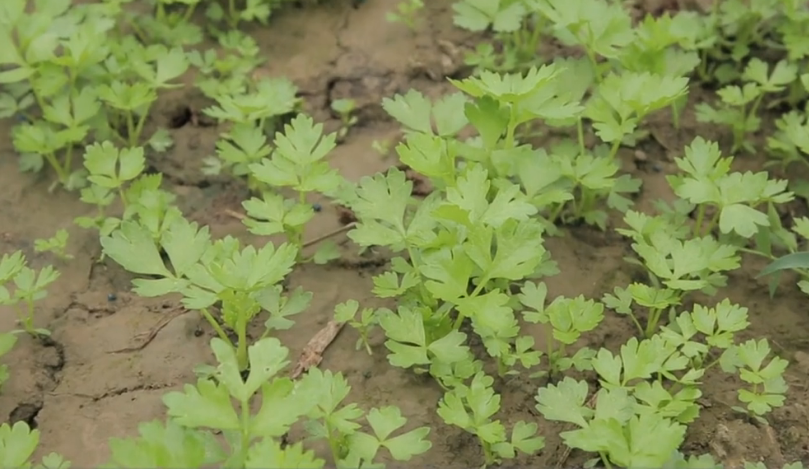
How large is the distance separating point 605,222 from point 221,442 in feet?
4.01

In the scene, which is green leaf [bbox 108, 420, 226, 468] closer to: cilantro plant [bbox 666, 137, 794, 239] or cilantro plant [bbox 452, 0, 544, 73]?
cilantro plant [bbox 666, 137, 794, 239]

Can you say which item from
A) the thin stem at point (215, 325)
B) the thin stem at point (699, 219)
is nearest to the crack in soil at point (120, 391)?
the thin stem at point (215, 325)

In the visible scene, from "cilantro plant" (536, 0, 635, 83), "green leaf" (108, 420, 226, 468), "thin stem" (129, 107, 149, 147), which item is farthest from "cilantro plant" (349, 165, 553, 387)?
"thin stem" (129, 107, 149, 147)

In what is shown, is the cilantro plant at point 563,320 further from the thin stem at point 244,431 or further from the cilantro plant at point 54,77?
the cilantro plant at point 54,77

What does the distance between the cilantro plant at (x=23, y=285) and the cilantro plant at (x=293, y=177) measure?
1.70 feet

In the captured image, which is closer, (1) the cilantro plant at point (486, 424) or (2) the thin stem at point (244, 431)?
(2) the thin stem at point (244, 431)

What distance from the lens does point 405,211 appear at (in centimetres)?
232

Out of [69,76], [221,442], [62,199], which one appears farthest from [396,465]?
[69,76]

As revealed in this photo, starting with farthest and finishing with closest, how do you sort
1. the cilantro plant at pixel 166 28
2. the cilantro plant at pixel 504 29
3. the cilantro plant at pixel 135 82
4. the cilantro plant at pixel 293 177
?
the cilantro plant at pixel 166 28
the cilantro plant at pixel 504 29
the cilantro plant at pixel 135 82
the cilantro plant at pixel 293 177

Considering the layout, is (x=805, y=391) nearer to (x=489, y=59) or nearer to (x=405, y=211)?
(x=405, y=211)

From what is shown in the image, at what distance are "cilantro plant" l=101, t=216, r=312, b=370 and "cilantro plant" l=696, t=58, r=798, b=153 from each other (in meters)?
1.44

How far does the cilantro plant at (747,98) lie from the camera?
8.59 feet

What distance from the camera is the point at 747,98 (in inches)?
102

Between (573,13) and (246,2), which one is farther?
(246,2)
